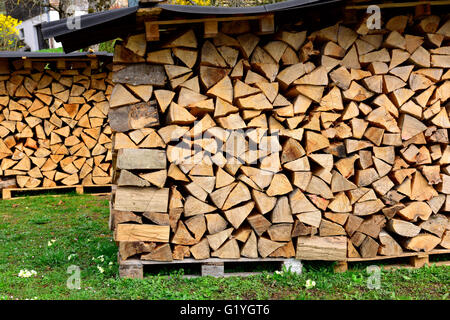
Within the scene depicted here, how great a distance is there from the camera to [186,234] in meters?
3.94

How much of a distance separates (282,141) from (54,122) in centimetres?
504

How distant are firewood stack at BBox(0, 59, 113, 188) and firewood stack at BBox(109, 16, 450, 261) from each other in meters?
4.09

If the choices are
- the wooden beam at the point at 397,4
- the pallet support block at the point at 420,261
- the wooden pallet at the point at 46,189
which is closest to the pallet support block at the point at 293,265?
the pallet support block at the point at 420,261

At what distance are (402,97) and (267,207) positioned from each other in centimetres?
162

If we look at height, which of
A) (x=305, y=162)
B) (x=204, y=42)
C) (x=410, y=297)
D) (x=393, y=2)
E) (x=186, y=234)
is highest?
(x=393, y=2)

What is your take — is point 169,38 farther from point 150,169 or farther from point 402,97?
point 402,97

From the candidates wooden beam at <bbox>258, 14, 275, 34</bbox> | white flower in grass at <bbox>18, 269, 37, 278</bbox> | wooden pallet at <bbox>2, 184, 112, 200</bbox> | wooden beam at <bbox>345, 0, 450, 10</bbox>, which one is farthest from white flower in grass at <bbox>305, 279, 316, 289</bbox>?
wooden pallet at <bbox>2, 184, 112, 200</bbox>

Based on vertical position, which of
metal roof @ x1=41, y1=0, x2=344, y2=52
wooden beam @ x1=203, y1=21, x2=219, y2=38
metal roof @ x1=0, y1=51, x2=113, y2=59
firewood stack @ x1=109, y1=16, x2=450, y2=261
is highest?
metal roof @ x1=0, y1=51, x2=113, y2=59

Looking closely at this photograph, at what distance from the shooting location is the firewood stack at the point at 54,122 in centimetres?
743

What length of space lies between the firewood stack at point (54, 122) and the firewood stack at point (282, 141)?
4.09 meters

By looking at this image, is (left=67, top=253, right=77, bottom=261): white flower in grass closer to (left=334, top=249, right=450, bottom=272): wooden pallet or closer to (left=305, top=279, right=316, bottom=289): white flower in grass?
(left=305, top=279, right=316, bottom=289): white flower in grass

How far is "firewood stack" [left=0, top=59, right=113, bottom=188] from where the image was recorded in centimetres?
743
